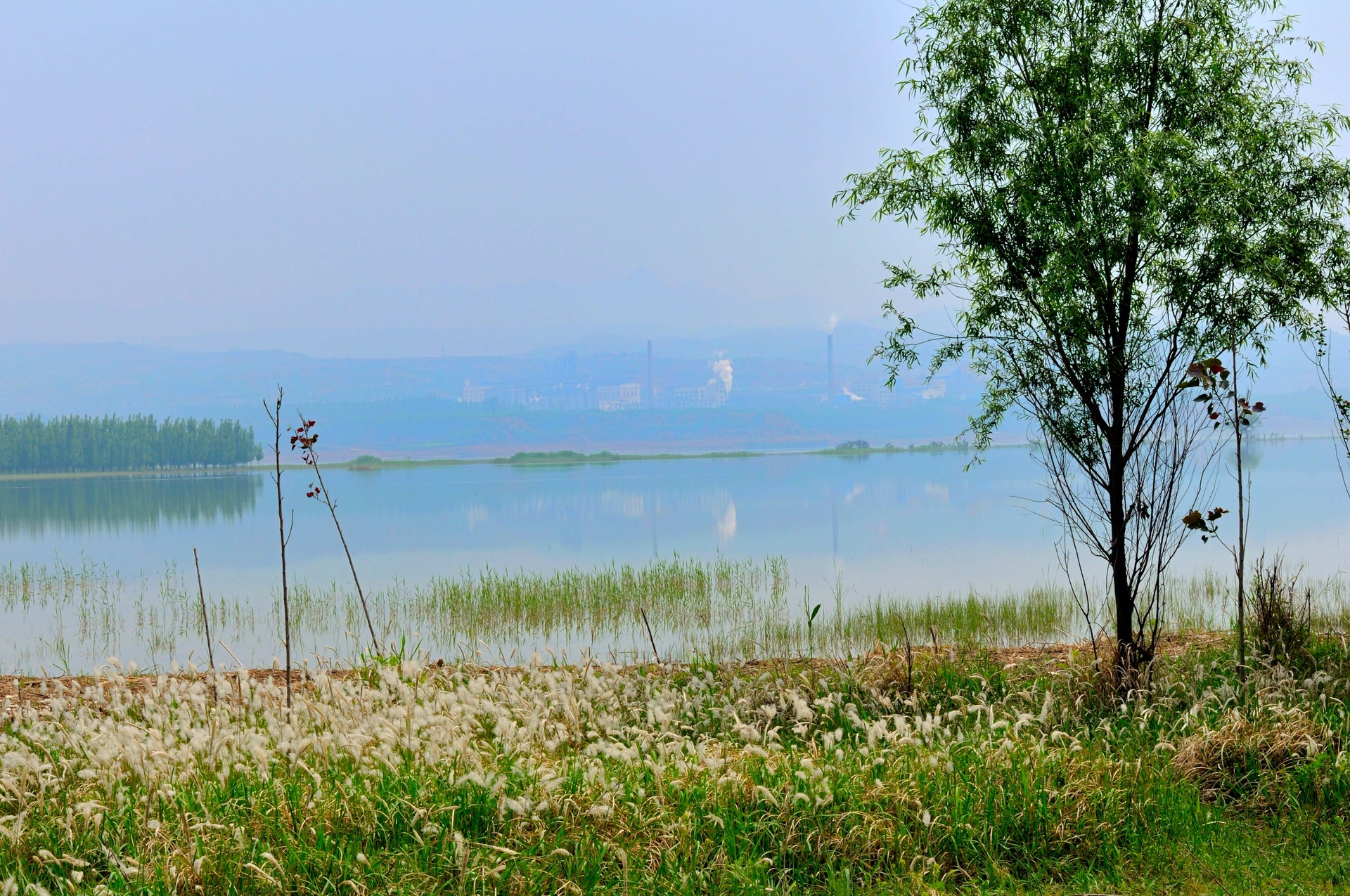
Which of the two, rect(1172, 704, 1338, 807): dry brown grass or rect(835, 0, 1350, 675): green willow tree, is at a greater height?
rect(835, 0, 1350, 675): green willow tree

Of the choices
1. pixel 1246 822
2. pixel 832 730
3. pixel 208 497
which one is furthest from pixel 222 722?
pixel 208 497

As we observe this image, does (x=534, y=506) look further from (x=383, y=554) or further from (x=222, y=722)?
(x=222, y=722)

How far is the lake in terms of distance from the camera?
1543 centimetres

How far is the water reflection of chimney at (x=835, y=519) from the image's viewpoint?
22531 millimetres

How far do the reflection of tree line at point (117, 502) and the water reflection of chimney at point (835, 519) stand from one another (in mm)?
20321

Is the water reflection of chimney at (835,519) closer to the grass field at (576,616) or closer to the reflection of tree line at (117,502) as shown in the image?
the grass field at (576,616)

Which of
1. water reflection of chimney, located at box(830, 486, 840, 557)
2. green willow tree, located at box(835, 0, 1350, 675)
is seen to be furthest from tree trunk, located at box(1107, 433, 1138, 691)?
water reflection of chimney, located at box(830, 486, 840, 557)

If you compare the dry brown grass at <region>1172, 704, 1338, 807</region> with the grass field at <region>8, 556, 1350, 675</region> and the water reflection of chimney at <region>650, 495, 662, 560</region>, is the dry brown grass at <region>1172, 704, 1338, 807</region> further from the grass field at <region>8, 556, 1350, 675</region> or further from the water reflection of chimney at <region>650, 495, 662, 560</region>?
the water reflection of chimney at <region>650, 495, 662, 560</region>

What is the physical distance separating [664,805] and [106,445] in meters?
77.2

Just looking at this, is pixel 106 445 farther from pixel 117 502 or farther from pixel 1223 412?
pixel 1223 412

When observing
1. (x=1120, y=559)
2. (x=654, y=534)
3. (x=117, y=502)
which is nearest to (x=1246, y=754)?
(x=1120, y=559)

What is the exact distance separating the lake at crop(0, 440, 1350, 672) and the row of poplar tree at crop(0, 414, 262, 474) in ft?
68.5

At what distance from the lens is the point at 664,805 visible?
15.0 feet

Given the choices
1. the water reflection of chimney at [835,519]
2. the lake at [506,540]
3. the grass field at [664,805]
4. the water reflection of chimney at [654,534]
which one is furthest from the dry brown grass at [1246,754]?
the water reflection of chimney at [835,519]
